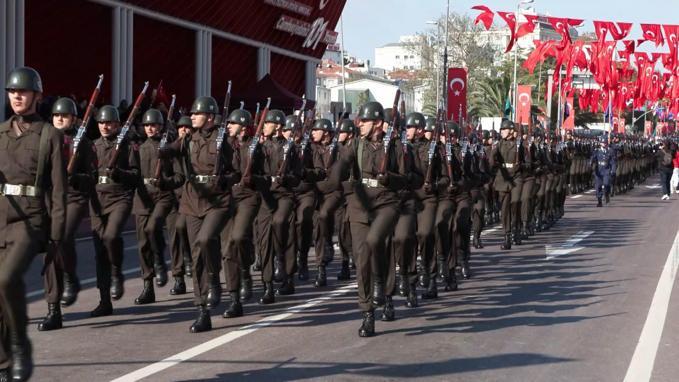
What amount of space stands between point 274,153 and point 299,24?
1259 inches

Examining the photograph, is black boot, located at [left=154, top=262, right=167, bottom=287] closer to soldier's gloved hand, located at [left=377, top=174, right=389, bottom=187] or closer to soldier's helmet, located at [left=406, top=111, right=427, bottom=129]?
soldier's helmet, located at [left=406, top=111, right=427, bottom=129]

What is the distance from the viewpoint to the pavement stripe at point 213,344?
8.16 meters

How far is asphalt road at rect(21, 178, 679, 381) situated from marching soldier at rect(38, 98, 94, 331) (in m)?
0.19

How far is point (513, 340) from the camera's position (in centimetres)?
990

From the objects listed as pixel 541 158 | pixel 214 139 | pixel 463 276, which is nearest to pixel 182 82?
pixel 541 158

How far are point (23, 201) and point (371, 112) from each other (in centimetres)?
383

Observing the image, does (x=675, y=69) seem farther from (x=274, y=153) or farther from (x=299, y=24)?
(x=274, y=153)

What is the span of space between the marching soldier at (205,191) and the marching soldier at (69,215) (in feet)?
2.85

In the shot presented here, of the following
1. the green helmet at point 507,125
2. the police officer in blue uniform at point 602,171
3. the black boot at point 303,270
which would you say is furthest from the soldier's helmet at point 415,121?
the police officer in blue uniform at point 602,171

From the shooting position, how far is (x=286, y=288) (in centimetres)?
1300

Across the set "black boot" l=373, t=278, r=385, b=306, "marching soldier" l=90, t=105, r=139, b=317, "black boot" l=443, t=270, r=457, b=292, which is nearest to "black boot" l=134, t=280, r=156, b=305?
"marching soldier" l=90, t=105, r=139, b=317

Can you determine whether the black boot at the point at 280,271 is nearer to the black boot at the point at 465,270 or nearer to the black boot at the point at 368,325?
the black boot at the point at 465,270

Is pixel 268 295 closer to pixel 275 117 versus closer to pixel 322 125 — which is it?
pixel 275 117

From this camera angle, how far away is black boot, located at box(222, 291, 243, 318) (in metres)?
11.0
